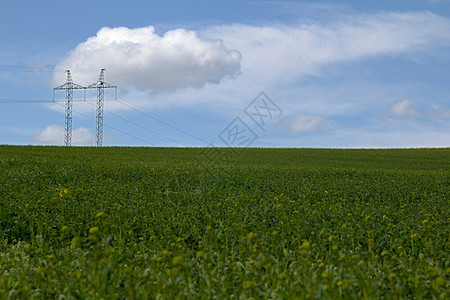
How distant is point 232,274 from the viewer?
5.78 meters

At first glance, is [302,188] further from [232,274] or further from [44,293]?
[44,293]

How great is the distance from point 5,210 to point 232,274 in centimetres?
666

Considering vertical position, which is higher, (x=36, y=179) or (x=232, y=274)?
(x=36, y=179)

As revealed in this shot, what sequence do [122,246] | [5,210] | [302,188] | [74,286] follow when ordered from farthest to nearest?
1. [302,188]
2. [5,210]
3. [122,246]
4. [74,286]

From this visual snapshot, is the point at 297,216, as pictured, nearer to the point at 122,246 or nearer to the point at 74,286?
the point at 122,246

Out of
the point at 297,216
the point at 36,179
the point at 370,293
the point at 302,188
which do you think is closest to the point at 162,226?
the point at 297,216

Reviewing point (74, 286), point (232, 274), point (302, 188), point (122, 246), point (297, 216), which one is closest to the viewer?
point (74, 286)

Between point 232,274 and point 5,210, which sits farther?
point 5,210

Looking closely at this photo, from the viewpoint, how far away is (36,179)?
15781mm

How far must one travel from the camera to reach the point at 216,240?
6.32 meters

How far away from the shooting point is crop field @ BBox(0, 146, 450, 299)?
4.64m

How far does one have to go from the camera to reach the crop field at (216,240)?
183 inches

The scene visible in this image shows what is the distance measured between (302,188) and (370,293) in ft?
36.1

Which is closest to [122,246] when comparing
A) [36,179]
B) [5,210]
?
[5,210]
